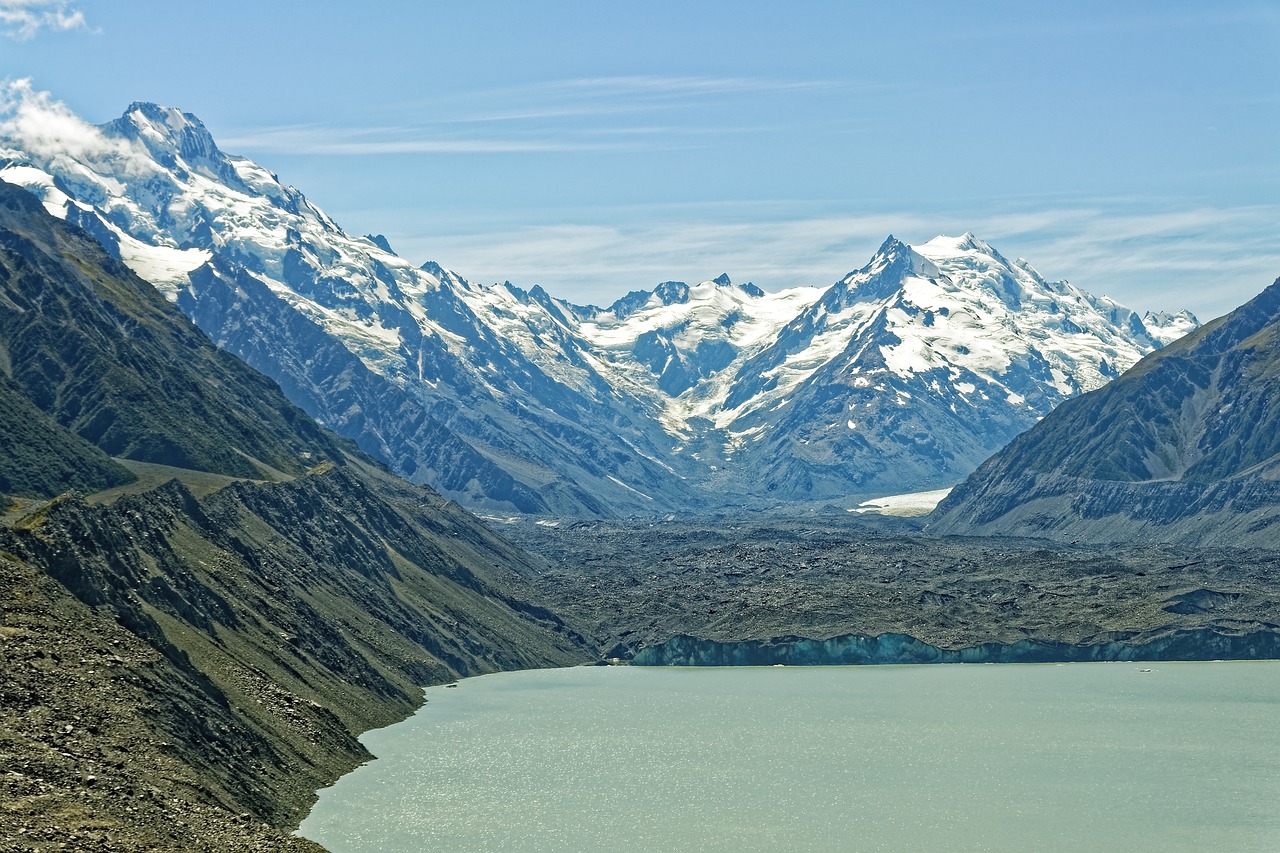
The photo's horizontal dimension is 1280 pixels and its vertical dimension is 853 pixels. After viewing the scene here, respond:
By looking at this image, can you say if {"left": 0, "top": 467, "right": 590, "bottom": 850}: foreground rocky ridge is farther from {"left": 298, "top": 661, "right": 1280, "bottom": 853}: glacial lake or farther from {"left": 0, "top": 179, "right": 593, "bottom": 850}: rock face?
{"left": 298, "top": 661, "right": 1280, "bottom": 853}: glacial lake

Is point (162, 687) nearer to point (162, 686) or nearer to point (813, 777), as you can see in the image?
point (162, 686)

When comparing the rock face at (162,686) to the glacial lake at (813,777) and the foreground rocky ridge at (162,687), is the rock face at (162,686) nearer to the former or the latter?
the foreground rocky ridge at (162,687)

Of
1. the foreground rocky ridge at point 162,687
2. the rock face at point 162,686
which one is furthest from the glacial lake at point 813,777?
the rock face at point 162,686

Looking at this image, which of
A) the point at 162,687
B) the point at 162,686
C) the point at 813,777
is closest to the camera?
the point at 162,687

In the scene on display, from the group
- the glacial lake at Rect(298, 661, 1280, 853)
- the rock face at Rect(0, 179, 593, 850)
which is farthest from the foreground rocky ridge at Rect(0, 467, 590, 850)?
the glacial lake at Rect(298, 661, 1280, 853)

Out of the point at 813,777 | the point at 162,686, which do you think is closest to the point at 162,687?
the point at 162,686

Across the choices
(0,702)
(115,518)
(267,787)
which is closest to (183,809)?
(0,702)

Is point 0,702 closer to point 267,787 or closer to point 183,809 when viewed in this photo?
point 183,809

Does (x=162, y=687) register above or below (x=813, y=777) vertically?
above
